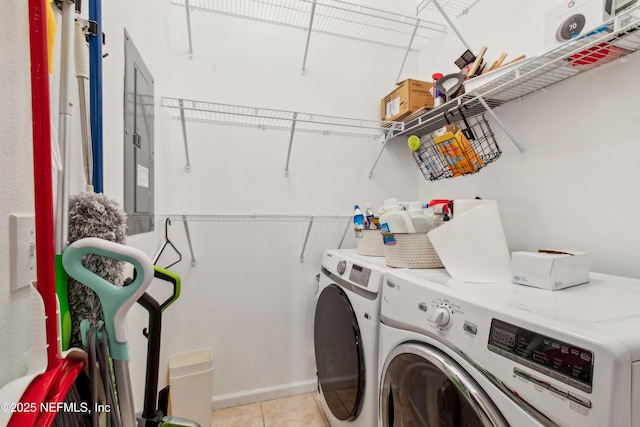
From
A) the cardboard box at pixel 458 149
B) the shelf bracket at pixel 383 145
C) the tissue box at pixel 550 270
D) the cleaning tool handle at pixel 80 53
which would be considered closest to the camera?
the cleaning tool handle at pixel 80 53

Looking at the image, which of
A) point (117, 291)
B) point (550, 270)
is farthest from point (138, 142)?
point (550, 270)

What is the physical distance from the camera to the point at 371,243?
1.51 metres

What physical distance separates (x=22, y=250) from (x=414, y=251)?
114cm

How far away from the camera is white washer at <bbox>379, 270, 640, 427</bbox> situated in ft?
1.51

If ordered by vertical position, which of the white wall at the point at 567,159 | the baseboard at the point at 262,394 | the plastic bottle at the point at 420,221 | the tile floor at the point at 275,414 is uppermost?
the white wall at the point at 567,159

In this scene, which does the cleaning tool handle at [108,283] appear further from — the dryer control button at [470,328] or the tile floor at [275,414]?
the tile floor at [275,414]

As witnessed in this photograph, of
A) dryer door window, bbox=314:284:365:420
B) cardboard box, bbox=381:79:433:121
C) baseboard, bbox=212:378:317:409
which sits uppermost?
cardboard box, bbox=381:79:433:121

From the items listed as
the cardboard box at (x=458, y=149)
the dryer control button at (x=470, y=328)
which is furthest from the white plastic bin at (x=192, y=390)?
the cardboard box at (x=458, y=149)

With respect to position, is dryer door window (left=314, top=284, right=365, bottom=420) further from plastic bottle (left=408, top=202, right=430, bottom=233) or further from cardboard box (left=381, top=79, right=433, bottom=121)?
cardboard box (left=381, top=79, right=433, bottom=121)

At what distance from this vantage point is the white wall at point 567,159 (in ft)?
3.34

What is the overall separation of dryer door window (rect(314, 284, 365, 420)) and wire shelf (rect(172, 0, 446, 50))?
163 cm

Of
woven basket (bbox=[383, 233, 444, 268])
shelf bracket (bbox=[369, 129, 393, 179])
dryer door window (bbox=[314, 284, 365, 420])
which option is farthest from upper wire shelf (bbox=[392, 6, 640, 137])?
dryer door window (bbox=[314, 284, 365, 420])

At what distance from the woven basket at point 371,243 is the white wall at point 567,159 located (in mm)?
685

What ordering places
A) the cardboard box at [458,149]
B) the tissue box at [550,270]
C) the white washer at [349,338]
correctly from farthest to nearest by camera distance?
the cardboard box at [458,149]
the white washer at [349,338]
the tissue box at [550,270]
